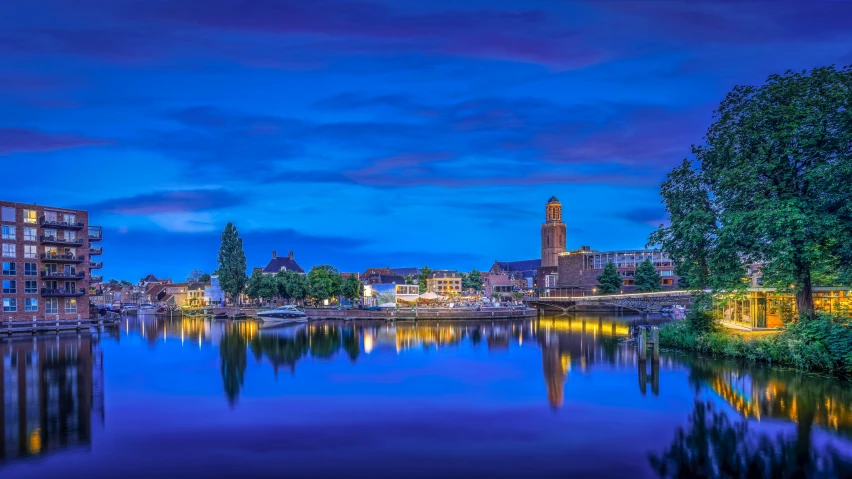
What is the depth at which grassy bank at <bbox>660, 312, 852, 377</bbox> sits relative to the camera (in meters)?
27.5

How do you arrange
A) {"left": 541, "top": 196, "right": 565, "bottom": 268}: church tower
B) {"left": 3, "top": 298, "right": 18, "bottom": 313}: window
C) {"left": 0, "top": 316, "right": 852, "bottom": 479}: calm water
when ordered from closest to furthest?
1. {"left": 0, "top": 316, "right": 852, "bottom": 479}: calm water
2. {"left": 3, "top": 298, "right": 18, "bottom": 313}: window
3. {"left": 541, "top": 196, "right": 565, "bottom": 268}: church tower

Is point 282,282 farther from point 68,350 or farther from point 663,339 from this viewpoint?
point 663,339

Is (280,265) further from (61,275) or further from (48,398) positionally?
(48,398)

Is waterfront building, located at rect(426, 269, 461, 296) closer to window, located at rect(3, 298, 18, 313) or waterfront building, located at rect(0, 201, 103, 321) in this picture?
waterfront building, located at rect(0, 201, 103, 321)

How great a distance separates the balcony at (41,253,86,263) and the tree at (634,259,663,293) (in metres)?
90.2

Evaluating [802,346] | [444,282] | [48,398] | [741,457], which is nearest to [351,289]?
[444,282]

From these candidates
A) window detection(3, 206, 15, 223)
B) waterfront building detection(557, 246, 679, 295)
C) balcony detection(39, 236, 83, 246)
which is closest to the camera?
window detection(3, 206, 15, 223)

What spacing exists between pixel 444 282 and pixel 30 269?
118423 millimetres

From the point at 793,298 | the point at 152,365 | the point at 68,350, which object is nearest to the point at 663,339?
the point at 793,298

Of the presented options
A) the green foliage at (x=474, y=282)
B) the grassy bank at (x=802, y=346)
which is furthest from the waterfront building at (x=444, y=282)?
the grassy bank at (x=802, y=346)

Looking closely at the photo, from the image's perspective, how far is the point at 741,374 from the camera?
95.7 ft

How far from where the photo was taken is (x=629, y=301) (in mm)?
82562

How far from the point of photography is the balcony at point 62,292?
5931 cm

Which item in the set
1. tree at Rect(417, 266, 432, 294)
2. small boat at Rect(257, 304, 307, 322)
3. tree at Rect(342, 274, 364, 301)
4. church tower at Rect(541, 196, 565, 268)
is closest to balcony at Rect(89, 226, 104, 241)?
small boat at Rect(257, 304, 307, 322)
